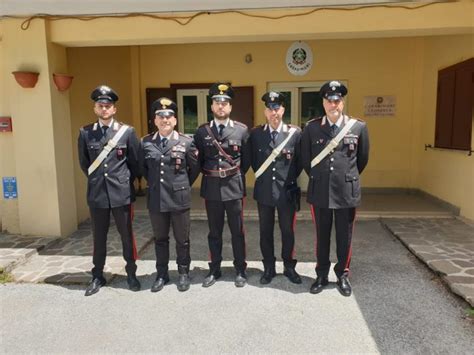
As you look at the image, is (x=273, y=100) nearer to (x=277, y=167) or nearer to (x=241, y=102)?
(x=277, y=167)

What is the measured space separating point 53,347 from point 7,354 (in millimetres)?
293

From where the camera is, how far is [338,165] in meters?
3.17

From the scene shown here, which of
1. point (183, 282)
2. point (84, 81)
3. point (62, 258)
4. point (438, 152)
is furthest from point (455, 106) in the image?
point (62, 258)

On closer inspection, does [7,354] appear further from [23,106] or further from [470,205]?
[470,205]

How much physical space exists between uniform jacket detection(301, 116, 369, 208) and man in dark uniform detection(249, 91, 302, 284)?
0.68ft

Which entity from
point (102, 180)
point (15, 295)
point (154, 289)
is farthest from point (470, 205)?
point (15, 295)

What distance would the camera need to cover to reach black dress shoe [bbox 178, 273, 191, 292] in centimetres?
340

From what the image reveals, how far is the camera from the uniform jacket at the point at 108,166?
332cm

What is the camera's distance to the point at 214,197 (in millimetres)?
3389

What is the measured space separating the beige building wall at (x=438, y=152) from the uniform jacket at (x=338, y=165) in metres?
2.84

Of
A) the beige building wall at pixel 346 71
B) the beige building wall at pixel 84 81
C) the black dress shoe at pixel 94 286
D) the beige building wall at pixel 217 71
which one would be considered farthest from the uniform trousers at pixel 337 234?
the beige building wall at pixel 346 71

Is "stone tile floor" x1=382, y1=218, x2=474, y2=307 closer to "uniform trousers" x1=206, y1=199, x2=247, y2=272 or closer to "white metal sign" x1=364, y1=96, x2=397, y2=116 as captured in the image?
"uniform trousers" x1=206, y1=199, x2=247, y2=272

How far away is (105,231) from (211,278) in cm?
108

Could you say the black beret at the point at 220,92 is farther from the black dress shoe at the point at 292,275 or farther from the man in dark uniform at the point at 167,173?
the black dress shoe at the point at 292,275
